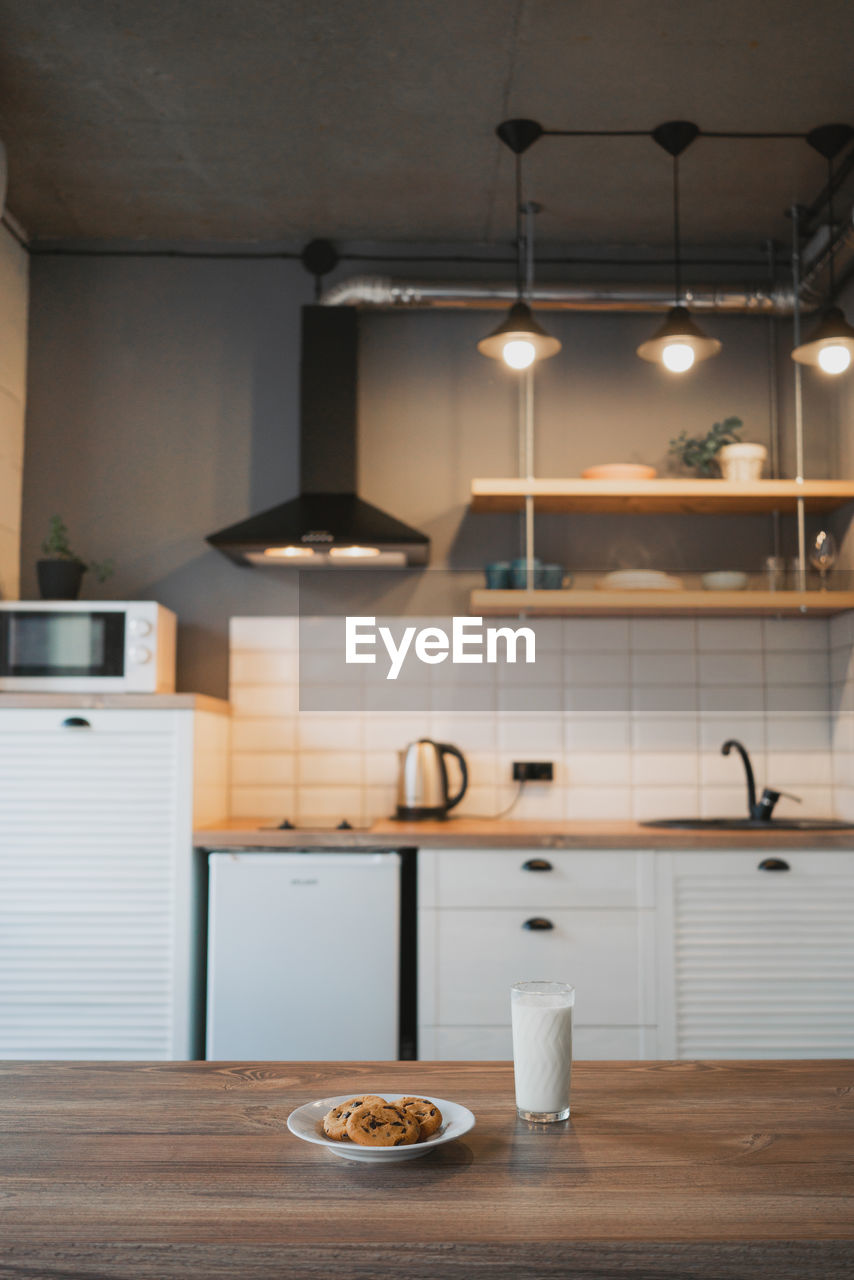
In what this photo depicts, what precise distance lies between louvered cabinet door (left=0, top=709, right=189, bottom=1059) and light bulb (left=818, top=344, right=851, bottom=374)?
1.94 meters

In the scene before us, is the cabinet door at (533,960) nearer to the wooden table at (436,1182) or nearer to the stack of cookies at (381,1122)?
the wooden table at (436,1182)

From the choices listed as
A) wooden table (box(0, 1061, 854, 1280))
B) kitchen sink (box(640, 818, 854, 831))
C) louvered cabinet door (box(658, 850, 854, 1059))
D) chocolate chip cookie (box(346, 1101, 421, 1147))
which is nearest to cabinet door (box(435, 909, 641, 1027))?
louvered cabinet door (box(658, 850, 854, 1059))

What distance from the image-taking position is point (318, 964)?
2771mm

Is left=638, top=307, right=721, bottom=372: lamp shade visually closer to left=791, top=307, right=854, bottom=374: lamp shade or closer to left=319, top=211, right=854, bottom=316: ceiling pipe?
left=791, top=307, right=854, bottom=374: lamp shade

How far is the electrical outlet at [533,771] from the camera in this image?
3428mm

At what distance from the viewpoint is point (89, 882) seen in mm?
2814

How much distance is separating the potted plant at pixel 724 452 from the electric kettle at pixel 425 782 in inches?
48.9

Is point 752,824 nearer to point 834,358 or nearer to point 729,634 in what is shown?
point 729,634

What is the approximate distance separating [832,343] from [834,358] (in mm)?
49

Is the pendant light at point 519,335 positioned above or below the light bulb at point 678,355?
above

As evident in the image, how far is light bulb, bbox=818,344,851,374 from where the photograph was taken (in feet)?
8.71

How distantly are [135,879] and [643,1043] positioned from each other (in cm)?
142

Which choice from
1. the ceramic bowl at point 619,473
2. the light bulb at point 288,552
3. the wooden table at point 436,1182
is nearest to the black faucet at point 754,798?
the ceramic bowl at point 619,473

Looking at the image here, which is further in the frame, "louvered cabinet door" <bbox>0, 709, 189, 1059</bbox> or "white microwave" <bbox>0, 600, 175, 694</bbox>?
"white microwave" <bbox>0, 600, 175, 694</bbox>
